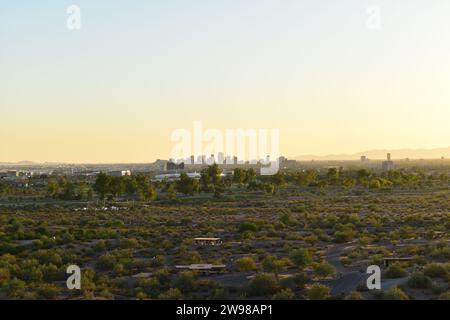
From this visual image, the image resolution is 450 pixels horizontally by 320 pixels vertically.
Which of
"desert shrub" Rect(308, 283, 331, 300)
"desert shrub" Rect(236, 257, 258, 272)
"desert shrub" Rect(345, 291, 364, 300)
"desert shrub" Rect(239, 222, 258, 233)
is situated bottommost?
"desert shrub" Rect(239, 222, 258, 233)

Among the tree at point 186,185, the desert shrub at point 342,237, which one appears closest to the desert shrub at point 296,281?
the desert shrub at point 342,237

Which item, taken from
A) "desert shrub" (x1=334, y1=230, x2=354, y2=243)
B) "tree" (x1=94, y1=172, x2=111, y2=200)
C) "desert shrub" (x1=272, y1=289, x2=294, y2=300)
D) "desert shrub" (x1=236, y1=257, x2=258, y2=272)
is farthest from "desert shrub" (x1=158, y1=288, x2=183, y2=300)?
"tree" (x1=94, y1=172, x2=111, y2=200)

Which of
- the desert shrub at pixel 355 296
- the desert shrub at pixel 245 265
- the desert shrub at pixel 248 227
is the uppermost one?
the desert shrub at pixel 355 296

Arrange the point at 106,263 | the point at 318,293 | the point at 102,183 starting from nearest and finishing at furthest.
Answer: the point at 318,293, the point at 106,263, the point at 102,183

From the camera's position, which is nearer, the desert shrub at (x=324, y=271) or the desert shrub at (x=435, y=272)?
the desert shrub at (x=435, y=272)

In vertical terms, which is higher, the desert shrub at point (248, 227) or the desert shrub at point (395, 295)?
the desert shrub at point (395, 295)

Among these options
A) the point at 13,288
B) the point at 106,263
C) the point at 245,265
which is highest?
the point at 13,288

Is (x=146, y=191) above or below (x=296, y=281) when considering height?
above

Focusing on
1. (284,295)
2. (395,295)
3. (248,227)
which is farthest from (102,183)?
(395,295)

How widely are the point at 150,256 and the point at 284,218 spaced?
18553 mm

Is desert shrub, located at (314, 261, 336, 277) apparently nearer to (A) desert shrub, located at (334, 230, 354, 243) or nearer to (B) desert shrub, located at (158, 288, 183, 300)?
(B) desert shrub, located at (158, 288, 183, 300)

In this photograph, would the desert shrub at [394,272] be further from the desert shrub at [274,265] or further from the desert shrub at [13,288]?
the desert shrub at [13,288]

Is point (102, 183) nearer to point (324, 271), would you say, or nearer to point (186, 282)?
point (186, 282)
